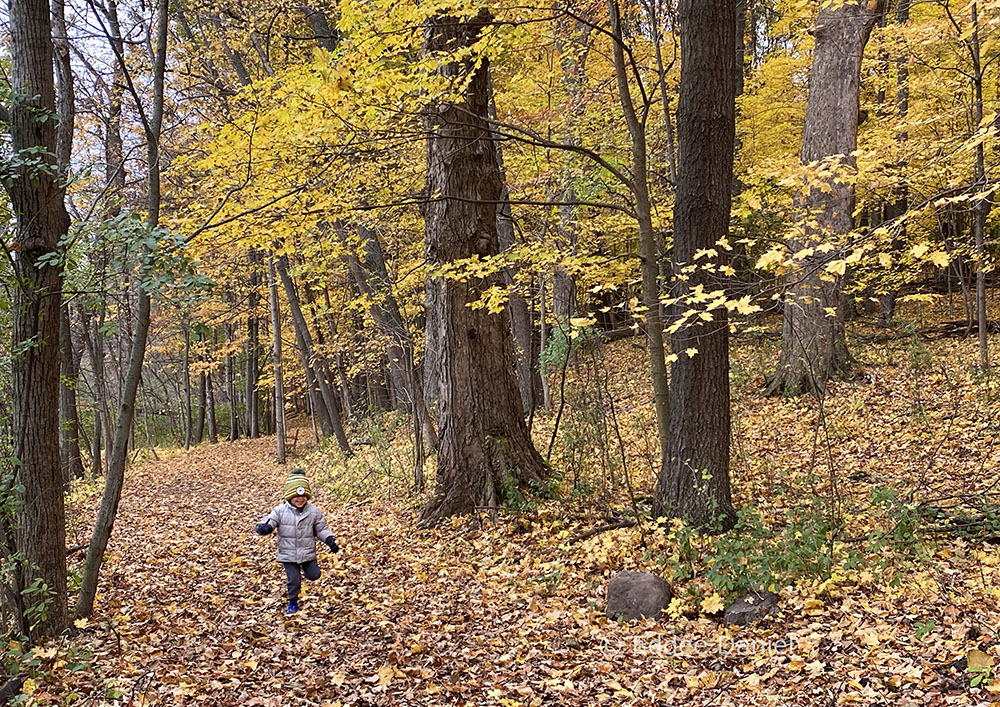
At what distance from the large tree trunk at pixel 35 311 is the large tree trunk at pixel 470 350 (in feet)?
13.1

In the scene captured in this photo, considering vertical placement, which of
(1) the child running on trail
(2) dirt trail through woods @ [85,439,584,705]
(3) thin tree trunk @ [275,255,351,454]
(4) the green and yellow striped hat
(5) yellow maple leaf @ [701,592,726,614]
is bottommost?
(2) dirt trail through woods @ [85,439,584,705]

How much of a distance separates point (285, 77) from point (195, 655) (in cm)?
551

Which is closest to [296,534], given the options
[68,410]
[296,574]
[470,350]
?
[296,574]

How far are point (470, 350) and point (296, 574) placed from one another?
11.0 feet

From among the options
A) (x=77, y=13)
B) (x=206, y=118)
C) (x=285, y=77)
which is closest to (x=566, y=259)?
(x=285, y=77)

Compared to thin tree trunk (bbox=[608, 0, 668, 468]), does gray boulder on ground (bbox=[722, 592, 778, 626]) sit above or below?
below

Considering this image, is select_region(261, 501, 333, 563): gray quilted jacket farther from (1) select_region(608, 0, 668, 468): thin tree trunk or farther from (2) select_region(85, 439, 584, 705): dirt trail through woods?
(1) select_region(608, 0, 668, 468): thin tree trunk

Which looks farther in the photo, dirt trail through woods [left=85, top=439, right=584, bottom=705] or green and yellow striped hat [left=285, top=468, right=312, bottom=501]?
green and yellow striped hat [left=285, top=468, right=312, bottom=501]

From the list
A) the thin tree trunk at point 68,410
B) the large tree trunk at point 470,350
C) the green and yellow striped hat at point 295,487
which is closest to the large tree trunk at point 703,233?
the large tree trunk at point 470,350

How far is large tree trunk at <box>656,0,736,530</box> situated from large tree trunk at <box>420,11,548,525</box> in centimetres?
254

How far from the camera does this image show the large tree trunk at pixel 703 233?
6094 mm

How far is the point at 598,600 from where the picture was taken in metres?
5.87

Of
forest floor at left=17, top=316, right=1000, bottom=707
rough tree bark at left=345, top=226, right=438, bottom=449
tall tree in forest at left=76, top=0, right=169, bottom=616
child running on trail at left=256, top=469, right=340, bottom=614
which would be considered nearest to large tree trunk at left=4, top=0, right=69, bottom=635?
tall tree in forest at left=76, top=0, right=169, bottom=616

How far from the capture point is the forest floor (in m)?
4.40
